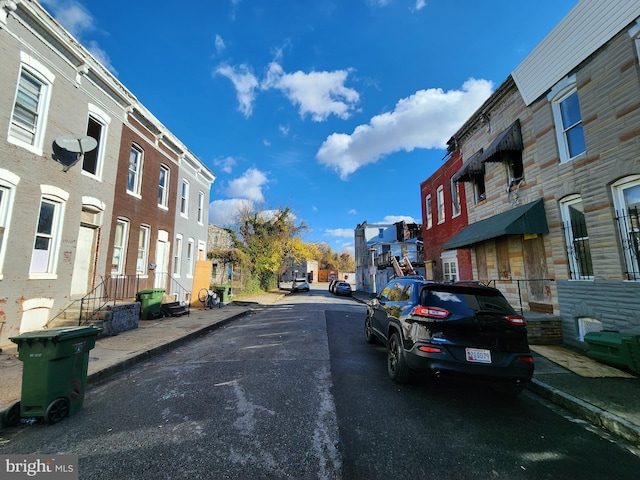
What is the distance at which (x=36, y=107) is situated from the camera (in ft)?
26.8

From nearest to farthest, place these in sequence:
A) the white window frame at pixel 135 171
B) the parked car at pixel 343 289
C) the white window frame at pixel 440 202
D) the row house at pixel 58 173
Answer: the row house at pixel 58 173, the white window frame at pixel 135 171, the white window frame at pixel 440 202, the parked car at pixel 343 289

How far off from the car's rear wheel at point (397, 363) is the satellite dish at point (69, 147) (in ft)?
31.9

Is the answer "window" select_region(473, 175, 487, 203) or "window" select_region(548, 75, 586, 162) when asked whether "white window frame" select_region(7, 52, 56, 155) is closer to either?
"window" select_region(548, 75, 586, 162)

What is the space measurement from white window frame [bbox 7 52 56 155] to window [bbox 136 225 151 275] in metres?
5.35

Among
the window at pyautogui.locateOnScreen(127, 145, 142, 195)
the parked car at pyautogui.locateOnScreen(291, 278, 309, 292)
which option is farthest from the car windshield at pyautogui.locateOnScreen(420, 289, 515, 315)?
the parked car at pyautogui.locateOnScreen(291, 278, 309, 292)

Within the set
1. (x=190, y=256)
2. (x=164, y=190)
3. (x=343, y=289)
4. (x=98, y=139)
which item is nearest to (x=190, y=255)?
(x=190, y=256)

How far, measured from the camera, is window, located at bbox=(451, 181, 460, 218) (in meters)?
13.6

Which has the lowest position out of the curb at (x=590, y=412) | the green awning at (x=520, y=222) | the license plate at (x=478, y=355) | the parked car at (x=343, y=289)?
the curb at (x=590, y=412)

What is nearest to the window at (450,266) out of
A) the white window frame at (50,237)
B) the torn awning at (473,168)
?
the torn awning at (473,168)

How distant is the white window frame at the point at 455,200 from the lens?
13496 millimetres

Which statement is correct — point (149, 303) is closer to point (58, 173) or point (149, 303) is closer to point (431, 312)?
point (58, 173)

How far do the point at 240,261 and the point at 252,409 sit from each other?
25393 millimetres

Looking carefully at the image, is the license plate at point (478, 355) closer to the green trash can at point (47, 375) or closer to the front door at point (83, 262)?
the green trash can at point (47, 375)

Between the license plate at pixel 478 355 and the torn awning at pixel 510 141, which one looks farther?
the torn awning at pixel 510 141
